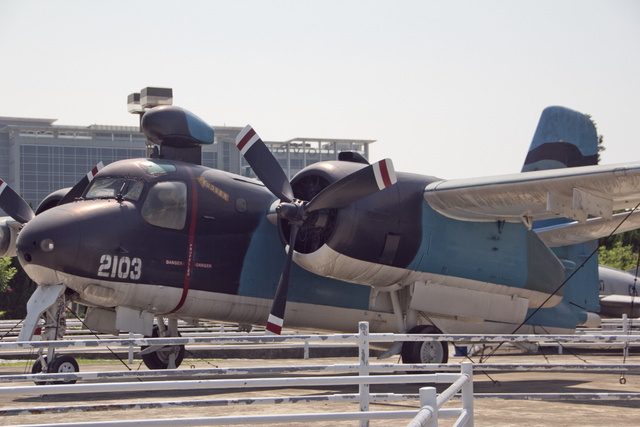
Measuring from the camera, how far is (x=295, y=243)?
15.9 metres

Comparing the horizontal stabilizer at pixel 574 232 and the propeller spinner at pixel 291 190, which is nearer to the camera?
the propeller spinner at pixel 291 190

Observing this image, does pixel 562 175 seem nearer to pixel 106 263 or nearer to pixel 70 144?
pixel 106 263

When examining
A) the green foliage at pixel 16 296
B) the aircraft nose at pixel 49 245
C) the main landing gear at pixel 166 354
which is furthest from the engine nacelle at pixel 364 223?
the green foliage at pixel 16 296

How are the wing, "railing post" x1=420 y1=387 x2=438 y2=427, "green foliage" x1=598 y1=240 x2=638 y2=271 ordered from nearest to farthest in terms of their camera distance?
"railing post" x1=420 y1=387 x2=438 y2=427
the wing
"green foliage" x1=598 y1=240 x2=638 y2=271

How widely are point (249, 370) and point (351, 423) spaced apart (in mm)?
1826

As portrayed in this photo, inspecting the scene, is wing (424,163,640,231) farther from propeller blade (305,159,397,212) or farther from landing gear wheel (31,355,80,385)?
landing gear wheel (31,355,80,385)

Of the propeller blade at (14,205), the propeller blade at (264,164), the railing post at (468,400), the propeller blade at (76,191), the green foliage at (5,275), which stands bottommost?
the green foliage at (5,275)

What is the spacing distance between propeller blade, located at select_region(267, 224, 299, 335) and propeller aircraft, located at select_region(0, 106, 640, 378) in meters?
0.03

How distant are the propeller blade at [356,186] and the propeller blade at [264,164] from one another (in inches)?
36.3

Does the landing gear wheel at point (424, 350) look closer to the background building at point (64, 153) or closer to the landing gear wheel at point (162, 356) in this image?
the landing gear wheel at point (162, 356)

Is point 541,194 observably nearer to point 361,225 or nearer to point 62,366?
point 361,225

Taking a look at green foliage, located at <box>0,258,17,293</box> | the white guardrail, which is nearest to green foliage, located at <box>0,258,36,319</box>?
green foliage, located at <box>0,258,17,293</box>

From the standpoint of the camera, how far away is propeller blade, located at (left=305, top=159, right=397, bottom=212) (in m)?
14.4

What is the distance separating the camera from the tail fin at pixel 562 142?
66.6 feet
